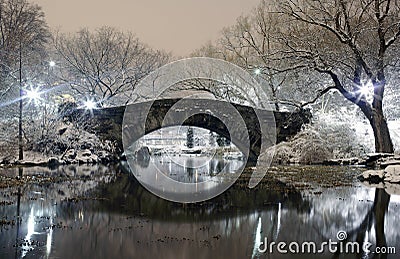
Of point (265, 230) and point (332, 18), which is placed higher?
point (332, 18)

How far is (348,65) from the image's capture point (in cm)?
2370

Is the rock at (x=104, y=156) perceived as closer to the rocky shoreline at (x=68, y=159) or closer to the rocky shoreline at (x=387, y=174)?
the rocky shoreline at (x=68, y=159)

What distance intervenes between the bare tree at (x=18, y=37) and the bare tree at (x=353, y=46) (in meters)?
23.1

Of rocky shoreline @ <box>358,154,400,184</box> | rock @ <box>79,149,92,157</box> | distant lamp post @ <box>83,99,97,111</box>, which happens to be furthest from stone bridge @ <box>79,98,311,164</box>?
rocky shoreline @ <box>358,154,400,184</box>

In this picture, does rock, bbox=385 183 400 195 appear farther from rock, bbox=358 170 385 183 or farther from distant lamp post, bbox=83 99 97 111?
distant lamp post, bbox=83 99 97 111

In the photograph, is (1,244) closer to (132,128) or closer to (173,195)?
(173,195)

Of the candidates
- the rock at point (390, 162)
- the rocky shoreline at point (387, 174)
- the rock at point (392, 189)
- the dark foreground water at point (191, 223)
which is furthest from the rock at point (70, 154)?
the rock at point (392, 189)

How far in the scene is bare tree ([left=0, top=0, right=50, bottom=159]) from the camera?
34344 mm

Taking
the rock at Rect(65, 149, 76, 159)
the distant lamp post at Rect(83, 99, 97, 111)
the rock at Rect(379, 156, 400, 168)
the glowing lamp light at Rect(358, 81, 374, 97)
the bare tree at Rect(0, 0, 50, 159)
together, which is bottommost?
the rock at Rect(379, 156, 400, 168)

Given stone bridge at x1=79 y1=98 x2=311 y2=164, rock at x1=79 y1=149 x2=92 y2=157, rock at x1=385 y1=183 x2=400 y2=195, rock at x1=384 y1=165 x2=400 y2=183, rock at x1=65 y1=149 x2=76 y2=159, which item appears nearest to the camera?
rock at x1=385 y1=183 x2=400 y2=195

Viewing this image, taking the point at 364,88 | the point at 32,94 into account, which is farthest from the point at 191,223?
the point at 32,94

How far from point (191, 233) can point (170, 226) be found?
814 millimetres

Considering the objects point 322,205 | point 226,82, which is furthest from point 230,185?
point 226,82

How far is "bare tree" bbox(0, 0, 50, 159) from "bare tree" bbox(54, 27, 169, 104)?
28.0 ft
